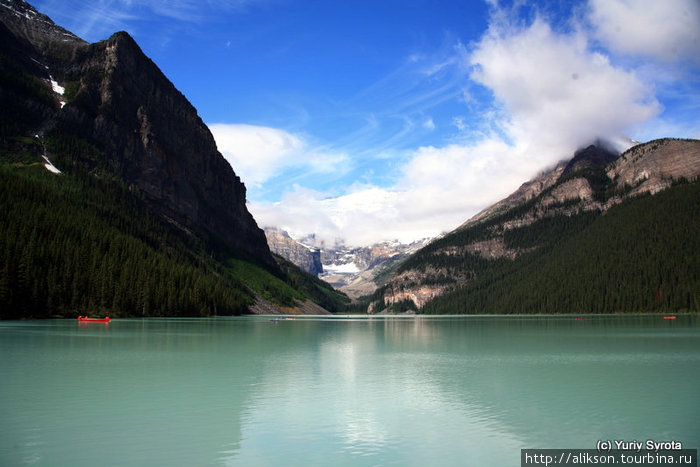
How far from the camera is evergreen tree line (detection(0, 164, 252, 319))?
11856 cm

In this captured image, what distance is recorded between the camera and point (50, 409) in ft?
93.3

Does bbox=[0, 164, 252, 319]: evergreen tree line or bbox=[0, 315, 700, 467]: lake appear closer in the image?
bbox=[0, 315, 700, 467]: lake

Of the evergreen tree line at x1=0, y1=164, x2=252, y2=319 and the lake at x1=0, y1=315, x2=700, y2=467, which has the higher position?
the evergreen tree line at x1=0, y1=164, x2=252, y2=319

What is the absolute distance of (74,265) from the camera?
13262 centimetres

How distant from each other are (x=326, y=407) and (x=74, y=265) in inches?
4801

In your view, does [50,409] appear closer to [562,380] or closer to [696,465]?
[696,465]

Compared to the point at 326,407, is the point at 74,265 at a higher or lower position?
higher

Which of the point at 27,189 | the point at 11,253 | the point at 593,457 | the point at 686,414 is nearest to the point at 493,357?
the point at 686,414

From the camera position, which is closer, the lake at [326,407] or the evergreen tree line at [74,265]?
the lake at [326,407]

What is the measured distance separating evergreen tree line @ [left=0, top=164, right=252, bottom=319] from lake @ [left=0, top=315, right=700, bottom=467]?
242 ft

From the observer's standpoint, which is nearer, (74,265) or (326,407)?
(326,407)

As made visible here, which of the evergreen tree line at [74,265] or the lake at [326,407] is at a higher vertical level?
the evergreen tree line at [74,265]

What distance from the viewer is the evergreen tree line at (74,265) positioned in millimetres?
118562

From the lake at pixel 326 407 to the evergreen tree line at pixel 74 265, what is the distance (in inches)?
2900
